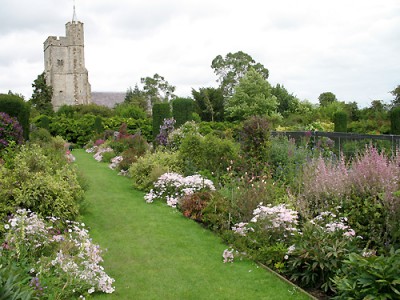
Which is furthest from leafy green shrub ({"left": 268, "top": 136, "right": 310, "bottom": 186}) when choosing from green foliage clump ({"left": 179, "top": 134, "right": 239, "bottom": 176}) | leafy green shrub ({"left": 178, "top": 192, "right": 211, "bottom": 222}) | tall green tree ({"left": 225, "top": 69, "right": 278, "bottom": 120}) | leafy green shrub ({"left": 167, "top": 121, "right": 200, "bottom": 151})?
tall green tree ({"left": 225, "top": 69, "right": 278, "bottom": 120})

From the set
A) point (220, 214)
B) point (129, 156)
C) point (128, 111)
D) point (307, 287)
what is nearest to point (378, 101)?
point (128, 111)

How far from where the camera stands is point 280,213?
19.3 ft

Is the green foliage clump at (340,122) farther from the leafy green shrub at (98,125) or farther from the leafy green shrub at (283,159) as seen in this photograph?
the leafy green shrub at (98,125)

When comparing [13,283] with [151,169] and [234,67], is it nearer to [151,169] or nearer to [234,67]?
[151,169]

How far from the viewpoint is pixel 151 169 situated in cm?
1179

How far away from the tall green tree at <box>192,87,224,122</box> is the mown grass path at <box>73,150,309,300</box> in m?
32.6

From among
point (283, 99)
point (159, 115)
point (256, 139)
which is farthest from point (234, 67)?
point (256, 139)

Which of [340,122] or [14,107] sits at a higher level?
[14,107]

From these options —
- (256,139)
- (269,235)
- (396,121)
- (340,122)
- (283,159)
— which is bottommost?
(269,235)

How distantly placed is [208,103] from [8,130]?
1197 inches

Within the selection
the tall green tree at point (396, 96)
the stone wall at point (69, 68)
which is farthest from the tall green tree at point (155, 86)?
the tall green tree at point (396, 96)

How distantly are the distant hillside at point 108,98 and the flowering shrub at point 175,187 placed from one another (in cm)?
6281

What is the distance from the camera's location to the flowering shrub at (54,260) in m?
4.46

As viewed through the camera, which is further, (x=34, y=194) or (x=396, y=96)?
(x=396, y=96)
